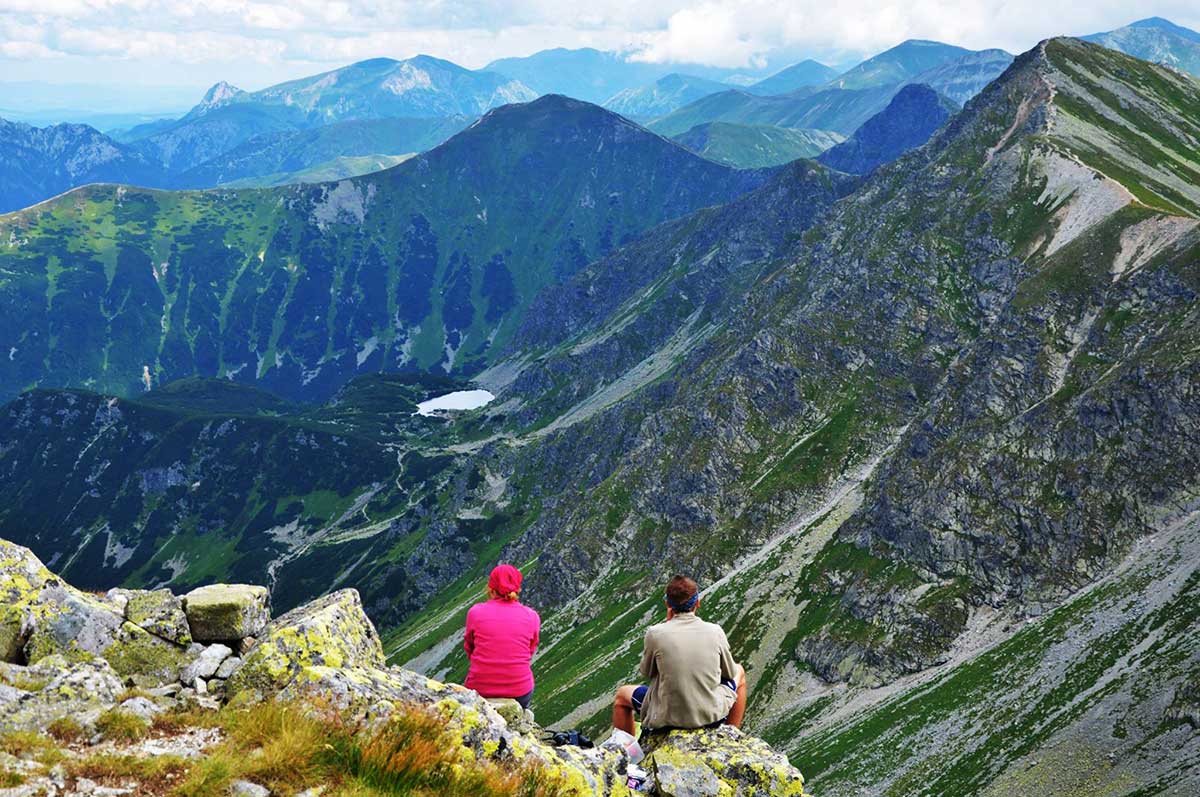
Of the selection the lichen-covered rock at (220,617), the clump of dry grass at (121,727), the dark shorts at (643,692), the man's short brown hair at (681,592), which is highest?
the man's short brown hair at (681,592)

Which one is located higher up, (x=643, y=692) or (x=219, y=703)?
(x=219, y=703)

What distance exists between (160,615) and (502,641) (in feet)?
27.4

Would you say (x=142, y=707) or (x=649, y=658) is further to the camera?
(x=649, y=658)

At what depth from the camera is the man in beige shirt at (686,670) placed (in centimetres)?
1580

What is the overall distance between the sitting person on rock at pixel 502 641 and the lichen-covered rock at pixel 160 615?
6857 millimetres

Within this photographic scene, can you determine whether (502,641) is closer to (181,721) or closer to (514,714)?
(514,714)

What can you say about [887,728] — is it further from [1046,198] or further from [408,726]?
[1046,198]

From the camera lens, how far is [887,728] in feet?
330

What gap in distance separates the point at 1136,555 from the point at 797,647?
54.3 m

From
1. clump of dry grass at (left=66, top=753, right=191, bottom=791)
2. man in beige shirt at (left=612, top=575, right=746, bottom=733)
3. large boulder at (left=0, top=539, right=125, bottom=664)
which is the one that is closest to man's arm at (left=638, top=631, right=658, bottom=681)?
man in beige shirt at (left=612, top=575, right=746, bottom=733)

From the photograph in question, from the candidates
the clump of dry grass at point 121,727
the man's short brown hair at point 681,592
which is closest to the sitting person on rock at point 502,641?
the man's short brown hair at point 681,592

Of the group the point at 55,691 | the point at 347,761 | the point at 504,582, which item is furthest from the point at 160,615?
the point at 347,761

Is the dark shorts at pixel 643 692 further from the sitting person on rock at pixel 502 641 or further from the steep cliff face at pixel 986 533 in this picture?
the steep cliff face at pixel 986 533

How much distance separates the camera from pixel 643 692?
18828 mm
